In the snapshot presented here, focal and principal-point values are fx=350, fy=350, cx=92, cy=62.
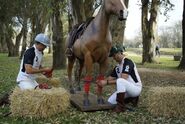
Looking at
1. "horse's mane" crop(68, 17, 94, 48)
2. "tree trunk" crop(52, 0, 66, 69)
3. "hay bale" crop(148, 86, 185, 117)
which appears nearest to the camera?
"hay bale" crop(148, 86, 185, 117)

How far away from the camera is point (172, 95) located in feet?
24.3

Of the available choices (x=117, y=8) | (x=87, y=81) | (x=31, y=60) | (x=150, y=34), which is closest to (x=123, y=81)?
(x=87, y=81)

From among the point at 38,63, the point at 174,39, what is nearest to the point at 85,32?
the point at 38,63

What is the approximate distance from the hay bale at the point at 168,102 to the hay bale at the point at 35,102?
2.02m

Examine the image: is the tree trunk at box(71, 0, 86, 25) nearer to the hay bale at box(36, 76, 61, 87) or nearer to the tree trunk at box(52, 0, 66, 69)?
the hay bale at box(36, 76, 61, 87)

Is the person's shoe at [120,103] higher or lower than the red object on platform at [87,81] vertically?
lower

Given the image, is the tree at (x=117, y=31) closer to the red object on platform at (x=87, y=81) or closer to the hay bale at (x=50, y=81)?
the hay bale at (x=50, y=81)

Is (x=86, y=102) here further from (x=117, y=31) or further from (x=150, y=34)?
(x=150, y=34)

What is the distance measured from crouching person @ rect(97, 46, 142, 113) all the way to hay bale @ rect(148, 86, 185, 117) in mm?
Answer: 547

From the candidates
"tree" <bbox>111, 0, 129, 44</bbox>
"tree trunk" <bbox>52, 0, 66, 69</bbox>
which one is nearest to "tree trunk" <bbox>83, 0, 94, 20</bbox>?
"tree" <bbox>111, 0, 129, 44</bbox>

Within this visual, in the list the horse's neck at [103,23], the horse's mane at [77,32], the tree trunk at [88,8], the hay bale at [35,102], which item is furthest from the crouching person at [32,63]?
the tree trunk at [88,8]

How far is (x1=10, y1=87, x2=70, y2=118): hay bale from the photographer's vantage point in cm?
712

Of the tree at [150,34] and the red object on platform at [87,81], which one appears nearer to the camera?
the red object on platform at [87,81]

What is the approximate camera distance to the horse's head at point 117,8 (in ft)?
23.4
